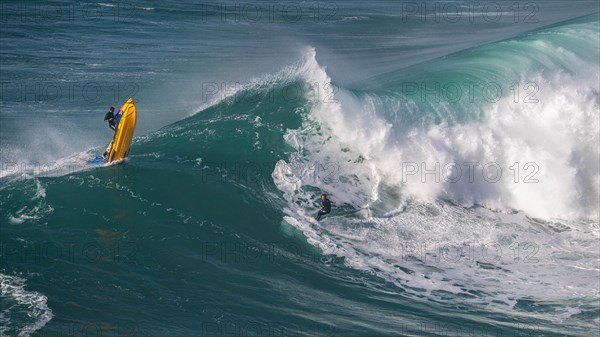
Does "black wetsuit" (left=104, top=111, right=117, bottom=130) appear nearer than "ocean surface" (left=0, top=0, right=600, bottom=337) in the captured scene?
No

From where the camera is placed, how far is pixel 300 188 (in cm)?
2242

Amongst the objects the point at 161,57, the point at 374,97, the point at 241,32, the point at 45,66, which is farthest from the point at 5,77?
the point at 374,97

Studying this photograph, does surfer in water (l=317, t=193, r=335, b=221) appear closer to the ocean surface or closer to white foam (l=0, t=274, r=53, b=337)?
the ocean surface

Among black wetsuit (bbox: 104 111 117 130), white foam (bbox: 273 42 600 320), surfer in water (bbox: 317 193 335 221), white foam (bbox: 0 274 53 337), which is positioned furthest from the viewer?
black wetsuit (bbox: 104 111 117 130)

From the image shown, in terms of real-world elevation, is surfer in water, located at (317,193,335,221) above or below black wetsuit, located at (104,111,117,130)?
below

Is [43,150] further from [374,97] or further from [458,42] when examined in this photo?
[458,42]

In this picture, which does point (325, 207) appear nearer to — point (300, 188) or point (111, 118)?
point (300, 188)

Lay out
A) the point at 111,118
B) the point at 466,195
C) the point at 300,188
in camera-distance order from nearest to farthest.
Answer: the point at 300,188, the point at 111,118, the point at 466,195

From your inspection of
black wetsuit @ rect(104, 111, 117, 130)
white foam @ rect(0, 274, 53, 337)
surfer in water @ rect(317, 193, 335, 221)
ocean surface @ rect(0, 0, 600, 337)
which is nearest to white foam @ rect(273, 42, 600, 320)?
ocean surface @ rect(0, 0, 600, 337)

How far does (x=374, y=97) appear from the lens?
26391mm

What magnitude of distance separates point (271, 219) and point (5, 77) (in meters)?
16.3

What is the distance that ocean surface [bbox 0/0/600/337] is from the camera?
16.5m

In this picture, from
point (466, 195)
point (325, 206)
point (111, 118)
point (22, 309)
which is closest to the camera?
point (22, 309)

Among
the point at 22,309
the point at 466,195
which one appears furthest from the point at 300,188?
the point at 22,309
